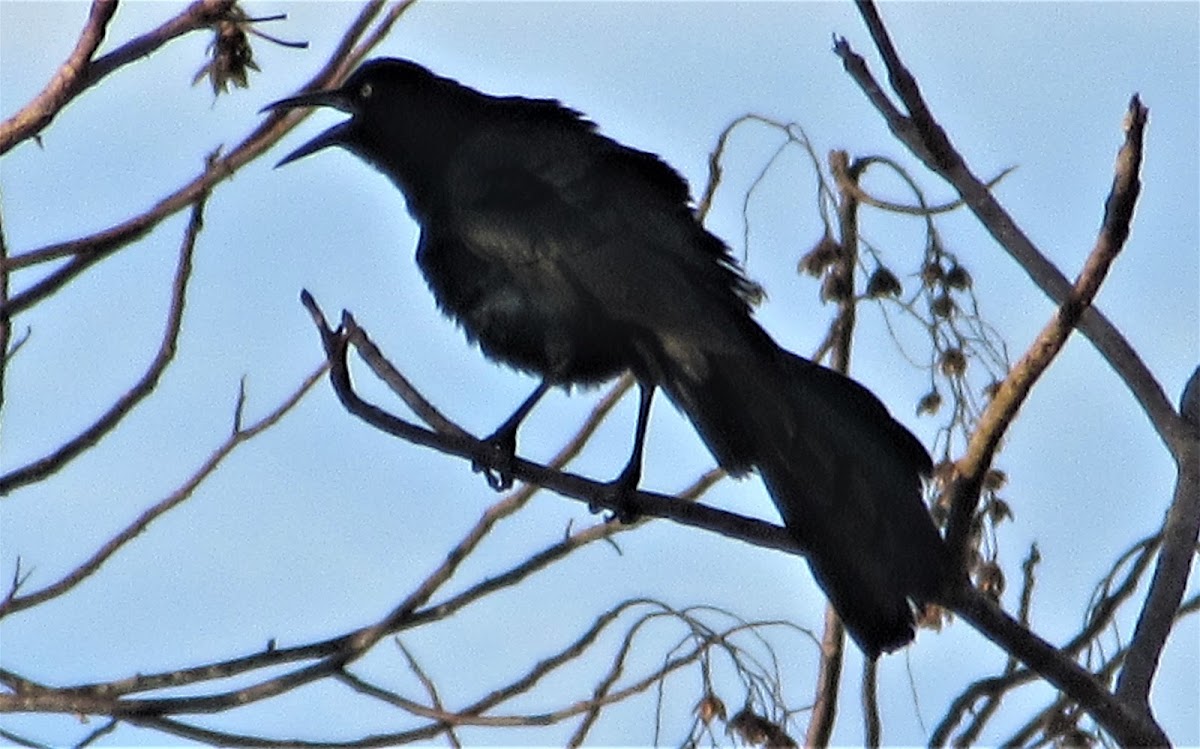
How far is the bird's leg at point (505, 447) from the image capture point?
14.9ft

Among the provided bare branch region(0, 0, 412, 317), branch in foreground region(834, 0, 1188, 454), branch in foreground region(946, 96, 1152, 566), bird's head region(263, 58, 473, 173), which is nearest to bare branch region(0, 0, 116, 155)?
bare branch region(0, 0, 412, 317)

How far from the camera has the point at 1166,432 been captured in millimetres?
3848

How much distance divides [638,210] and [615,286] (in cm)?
36

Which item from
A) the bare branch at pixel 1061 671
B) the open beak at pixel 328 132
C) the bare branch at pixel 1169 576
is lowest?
the bare branch at pixel 1061 671

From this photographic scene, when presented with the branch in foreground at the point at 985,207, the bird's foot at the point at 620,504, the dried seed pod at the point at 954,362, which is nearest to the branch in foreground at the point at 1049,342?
the branch in foreground at the point at 985,207

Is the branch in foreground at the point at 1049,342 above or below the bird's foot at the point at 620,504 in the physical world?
below

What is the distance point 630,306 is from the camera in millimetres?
4602

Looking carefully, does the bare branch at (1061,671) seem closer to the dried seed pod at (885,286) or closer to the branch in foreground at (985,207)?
the branch in foreground at (985,207)

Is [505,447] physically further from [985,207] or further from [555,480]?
[985,207]

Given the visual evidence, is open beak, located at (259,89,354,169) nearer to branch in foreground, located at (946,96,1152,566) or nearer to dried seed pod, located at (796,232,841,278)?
dried seed pod, located at (796,232,841,278)

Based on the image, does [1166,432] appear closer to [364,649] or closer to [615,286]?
[615,286]

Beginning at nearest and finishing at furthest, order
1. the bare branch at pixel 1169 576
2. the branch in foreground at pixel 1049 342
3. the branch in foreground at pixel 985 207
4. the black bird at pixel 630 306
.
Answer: the branch in foreground at pixel 1049 342, the branch in foreground at pixel 985 207, the bare branch at pixel 1169 576, the black bird at pixel 630 306

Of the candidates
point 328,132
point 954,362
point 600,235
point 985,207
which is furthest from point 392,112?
point 985,207

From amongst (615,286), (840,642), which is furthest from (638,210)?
(840,642)
